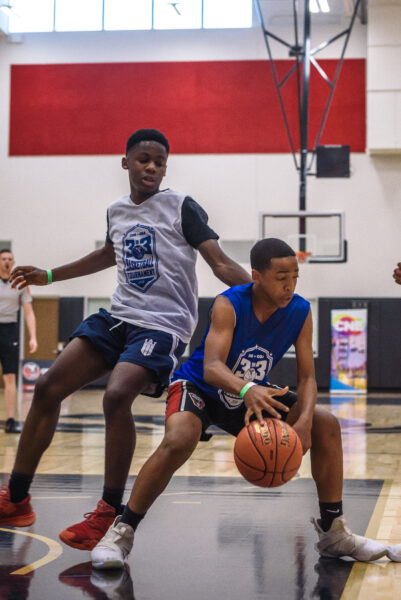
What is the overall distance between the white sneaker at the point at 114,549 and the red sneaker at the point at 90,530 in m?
0.18

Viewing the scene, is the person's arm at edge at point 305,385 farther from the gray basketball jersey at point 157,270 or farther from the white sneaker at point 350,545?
the gray basketball jersey at point 157,270

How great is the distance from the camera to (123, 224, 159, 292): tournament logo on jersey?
3775 millimetres

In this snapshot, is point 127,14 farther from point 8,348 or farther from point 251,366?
point 251,366

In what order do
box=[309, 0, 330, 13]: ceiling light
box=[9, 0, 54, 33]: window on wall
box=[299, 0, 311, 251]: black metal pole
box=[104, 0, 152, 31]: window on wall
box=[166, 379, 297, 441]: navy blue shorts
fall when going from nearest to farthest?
box=[166, 379, 297, 441]: navy blue shorts < box=[299, 0, 311, 251]: black metal pole < box=[309, 0, 330, 13]: ceiling light < box=[104, 0, 152, 31]: window on wall < box=[9, 0, 54, 33]: window on wall

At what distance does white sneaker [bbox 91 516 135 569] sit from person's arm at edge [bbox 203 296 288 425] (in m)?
0.67

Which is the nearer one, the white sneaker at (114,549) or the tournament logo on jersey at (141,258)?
the white sneaker at (114,549)

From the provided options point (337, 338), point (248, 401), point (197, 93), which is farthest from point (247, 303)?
point (197, 93)

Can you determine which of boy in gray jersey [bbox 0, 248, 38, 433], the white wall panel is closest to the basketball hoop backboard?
the white wall panel

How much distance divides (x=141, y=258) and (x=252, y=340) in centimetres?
69

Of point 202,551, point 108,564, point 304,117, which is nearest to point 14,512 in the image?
point 108,564

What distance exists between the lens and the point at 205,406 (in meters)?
3.47

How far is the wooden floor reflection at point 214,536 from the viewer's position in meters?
3.05

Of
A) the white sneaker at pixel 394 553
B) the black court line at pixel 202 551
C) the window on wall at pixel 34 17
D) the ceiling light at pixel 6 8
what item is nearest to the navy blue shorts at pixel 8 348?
the black court line at pixel 202 551

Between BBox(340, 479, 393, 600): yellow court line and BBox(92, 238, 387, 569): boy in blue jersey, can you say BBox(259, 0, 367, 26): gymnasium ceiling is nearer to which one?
BBox(340, 479, 393, 600): yellow court line
